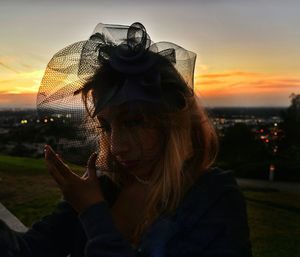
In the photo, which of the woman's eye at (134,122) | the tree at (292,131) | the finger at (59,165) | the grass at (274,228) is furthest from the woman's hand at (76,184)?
the tree at (292,131)

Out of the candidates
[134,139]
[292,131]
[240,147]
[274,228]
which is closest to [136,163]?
[134,139]

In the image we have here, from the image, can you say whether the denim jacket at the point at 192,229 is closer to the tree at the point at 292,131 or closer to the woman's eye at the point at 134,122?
the woman's eye at the point at 134,122

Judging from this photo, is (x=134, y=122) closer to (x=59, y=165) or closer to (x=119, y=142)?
(x=119, y=142)

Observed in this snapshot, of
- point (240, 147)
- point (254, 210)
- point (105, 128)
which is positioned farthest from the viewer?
point (240, 147)

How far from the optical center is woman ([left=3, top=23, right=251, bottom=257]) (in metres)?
1.16

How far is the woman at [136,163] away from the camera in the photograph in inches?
45.7

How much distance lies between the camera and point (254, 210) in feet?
29.1

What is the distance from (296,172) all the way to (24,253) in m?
18.1

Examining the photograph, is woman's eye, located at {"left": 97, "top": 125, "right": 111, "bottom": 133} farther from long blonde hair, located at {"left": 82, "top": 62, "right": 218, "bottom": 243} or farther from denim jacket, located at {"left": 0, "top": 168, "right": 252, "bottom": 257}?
denim jacket, located at {"left": 0, "top": 168, "right": 252, "bottom": 257}

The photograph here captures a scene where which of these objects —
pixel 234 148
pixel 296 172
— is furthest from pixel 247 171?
pixel 234 148

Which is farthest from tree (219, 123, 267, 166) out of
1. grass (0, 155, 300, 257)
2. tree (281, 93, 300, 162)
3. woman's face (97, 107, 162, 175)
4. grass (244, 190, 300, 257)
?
woman's face (97, 107, 162, 175)

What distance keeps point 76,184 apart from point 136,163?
0.54ft

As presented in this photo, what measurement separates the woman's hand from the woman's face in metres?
0.10

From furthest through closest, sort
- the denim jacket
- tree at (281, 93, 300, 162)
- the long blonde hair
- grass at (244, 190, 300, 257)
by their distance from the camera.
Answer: tree at (281, 93, 300, 162) → grass at (244, 190, 300, 257) → the long blonde hair → the denim jacket
